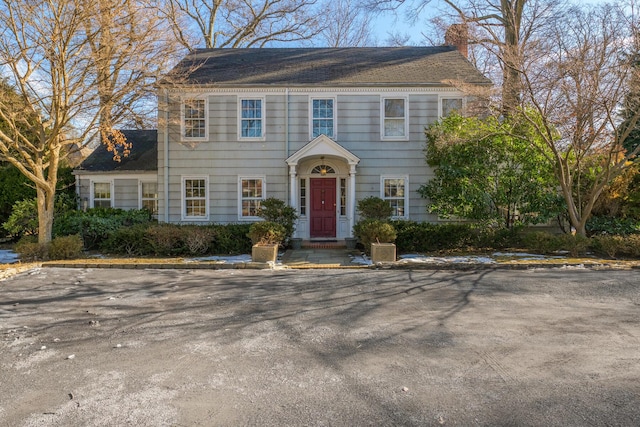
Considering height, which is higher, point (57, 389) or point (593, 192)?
point (593, 192)

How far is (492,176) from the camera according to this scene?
12.7 meters

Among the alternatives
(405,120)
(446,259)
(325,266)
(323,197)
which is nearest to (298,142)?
(323,197)

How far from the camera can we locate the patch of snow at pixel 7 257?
10883 mm

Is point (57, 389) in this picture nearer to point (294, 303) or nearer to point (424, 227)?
point (294, 303)

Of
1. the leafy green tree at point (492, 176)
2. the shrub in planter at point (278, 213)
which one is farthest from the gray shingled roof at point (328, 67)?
the shrub in planter at point (278, 213)

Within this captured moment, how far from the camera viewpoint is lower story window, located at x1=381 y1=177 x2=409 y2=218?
14328 millimetres

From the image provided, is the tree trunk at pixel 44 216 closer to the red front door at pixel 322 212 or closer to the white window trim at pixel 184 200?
the white window trim at pixel 184 200

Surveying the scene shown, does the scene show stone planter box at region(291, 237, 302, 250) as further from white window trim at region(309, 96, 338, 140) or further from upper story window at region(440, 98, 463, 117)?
upper story window at region(440, 98, 463, 117)

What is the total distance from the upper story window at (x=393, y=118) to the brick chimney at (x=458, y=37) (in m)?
4.90

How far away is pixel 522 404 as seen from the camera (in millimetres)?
3275

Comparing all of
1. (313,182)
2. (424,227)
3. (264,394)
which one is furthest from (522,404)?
(313,182)

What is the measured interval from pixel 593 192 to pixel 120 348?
12.6m

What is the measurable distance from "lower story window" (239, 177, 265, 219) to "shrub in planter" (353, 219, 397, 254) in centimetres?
423

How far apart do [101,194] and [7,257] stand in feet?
17.1
